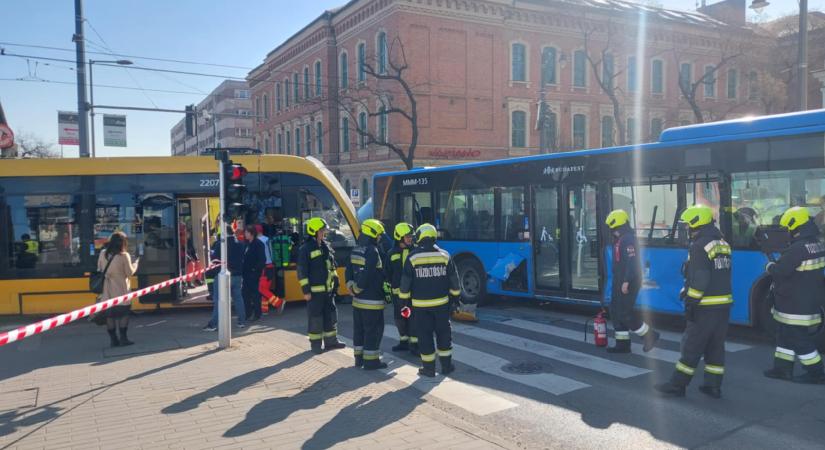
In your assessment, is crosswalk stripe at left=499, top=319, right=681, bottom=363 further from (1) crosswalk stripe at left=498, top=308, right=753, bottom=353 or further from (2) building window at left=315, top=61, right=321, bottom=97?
(2) building window at left=315, top=61, right=321, bottom=97

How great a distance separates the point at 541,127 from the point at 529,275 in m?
10.9

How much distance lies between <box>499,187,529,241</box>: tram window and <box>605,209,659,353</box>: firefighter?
12.1ft

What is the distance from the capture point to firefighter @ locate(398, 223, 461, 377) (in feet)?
23.4

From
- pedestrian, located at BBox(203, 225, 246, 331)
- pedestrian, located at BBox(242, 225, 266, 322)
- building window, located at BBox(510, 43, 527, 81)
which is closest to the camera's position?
pedestrian, located at BBox(203, 225, 246, 331)

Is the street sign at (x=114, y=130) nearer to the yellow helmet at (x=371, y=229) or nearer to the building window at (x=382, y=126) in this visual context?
the building window at (x=382, y=126)

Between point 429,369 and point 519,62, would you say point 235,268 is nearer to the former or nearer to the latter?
point 429,369

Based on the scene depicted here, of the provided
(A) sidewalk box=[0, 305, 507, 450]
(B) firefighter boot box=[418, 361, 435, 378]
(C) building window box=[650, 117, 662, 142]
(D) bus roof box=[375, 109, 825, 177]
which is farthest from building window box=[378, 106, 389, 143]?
(B) firefighter boot box=[418, 361, 435, 378]

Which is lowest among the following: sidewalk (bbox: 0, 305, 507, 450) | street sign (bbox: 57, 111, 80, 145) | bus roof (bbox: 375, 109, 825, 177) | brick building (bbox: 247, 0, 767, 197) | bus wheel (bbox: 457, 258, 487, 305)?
sidewalk (bbox: 0, 305, 507, 450)

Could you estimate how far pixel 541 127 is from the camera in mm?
21578

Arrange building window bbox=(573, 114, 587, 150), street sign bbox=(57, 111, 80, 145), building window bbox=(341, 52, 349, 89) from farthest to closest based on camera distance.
Answer: building window bbox=(573, 114, 587, 150) < building window bbox=(341, 52, 349, 89) < street sign bbox=(57, 111, 80, 145)

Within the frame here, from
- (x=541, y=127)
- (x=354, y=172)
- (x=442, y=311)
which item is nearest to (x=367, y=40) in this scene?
(x=354, y=172)

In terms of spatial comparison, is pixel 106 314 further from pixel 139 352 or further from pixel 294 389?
pixel 294 389

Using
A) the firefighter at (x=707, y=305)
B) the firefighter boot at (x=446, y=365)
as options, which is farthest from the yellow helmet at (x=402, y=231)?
the firefighter at (x=707, y=305)

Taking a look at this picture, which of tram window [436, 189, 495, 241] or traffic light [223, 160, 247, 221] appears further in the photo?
tram window [436, 189, 495, 241]
